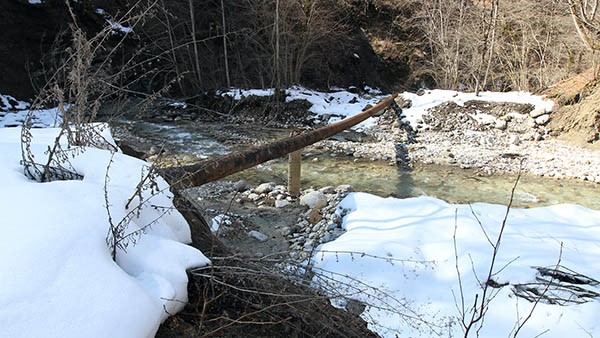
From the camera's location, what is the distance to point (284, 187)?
717cm

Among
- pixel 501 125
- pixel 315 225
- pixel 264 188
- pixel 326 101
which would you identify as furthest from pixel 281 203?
pixel 326 101

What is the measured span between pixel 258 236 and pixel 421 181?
13.8 feet

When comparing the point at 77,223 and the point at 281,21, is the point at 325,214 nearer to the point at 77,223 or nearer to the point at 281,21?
the point at 77,223

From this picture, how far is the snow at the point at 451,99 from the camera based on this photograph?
1109 centimetres

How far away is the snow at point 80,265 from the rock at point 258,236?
3.12 m

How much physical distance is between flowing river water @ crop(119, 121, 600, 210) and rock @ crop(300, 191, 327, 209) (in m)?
1.00

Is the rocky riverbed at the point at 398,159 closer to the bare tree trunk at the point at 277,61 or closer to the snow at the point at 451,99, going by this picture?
the snow at the point at 451,99

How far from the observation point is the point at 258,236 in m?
5.19

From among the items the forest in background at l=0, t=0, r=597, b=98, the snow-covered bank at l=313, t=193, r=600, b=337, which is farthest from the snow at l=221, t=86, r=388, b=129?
the snow-covered bank at l=313, t=193, r=600, b=337

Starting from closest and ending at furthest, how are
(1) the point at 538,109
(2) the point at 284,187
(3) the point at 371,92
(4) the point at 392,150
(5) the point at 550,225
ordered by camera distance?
(5) the point at 550,225 → (2) the point at 284,187 → (4) the point at 392,150 → (1) the point at 538,109 → (3) the point at 371,92

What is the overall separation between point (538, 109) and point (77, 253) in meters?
12.3

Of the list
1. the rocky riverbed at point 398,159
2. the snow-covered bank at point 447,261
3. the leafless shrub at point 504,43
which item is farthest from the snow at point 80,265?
the leafless shrub at point 504,43

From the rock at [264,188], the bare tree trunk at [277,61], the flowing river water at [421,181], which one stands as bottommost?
the flowing river water at [421,181]

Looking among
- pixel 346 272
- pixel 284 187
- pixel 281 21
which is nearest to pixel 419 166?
pixel 284 187
